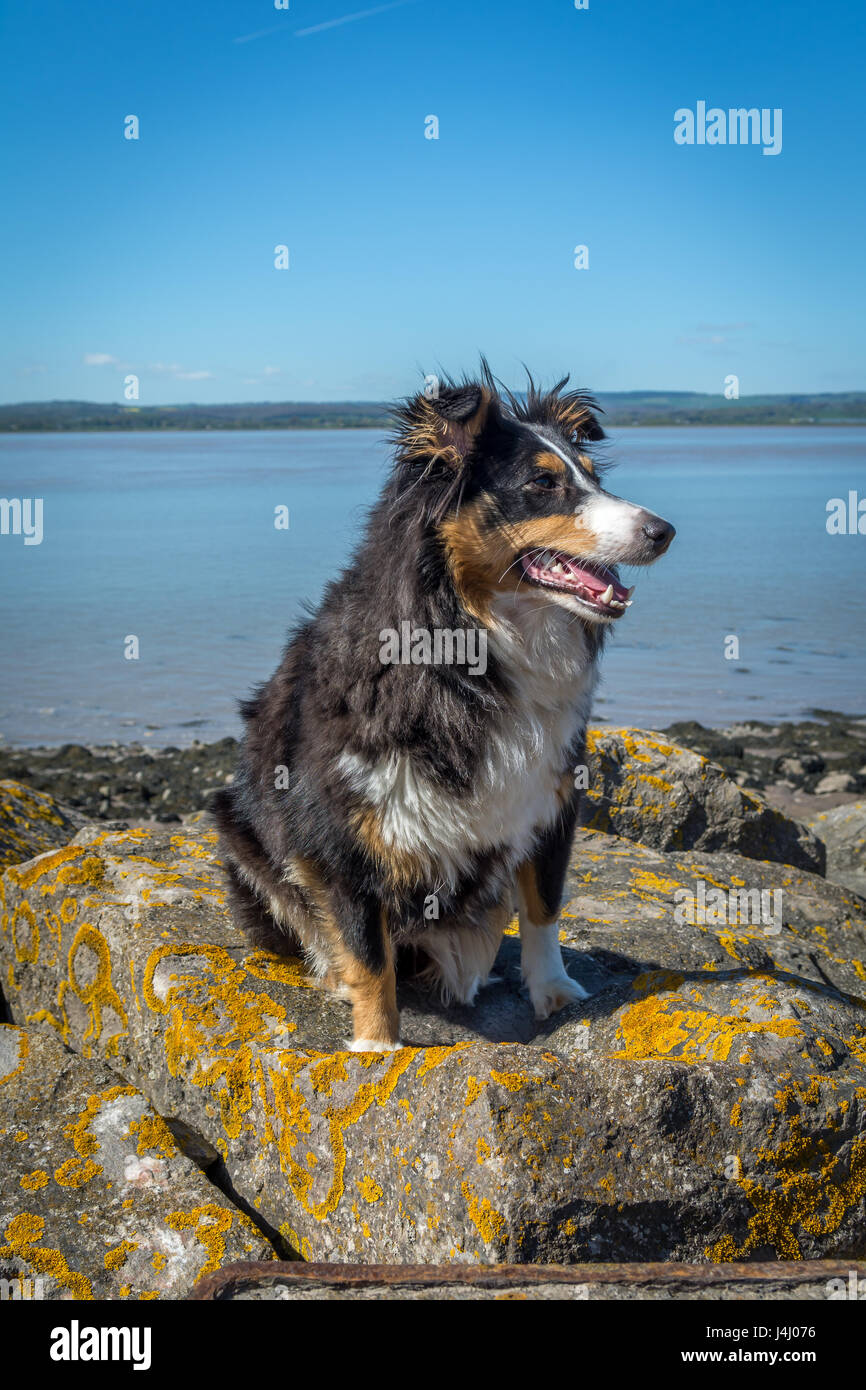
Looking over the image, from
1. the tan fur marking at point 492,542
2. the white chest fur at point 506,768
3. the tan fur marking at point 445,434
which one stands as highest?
the tan fur marking at point 445,434

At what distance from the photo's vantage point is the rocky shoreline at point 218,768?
33.3 ft

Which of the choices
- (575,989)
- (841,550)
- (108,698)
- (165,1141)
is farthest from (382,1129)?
(841,550)

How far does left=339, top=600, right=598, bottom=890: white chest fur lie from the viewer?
384 centimetres

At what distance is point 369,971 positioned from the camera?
397 centimetres

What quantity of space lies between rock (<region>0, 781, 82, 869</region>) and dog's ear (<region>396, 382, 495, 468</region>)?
367 centimetres

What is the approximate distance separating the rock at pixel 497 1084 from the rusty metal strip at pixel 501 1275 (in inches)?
7.0

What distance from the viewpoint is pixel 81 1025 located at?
4734 mm

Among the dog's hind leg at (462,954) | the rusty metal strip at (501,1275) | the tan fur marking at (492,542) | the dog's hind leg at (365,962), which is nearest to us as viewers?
the rusty metal strip at (501,1275)

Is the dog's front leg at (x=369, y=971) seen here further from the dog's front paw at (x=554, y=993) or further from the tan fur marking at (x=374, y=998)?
the dog's front paw at (x=554, y=993)

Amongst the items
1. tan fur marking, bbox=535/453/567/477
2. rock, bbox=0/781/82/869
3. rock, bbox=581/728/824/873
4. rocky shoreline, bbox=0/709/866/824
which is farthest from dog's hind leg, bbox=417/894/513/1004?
rocky shoreline, bbox=0/709/866/824

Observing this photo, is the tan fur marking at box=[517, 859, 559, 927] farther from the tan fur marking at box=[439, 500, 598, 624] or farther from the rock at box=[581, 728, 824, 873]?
the rock at box=[581, 728, 824, 873]

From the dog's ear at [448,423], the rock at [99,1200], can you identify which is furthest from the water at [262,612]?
the rock at [99,1200]

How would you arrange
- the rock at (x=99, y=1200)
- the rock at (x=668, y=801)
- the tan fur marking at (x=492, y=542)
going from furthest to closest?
1. the rock at (x=668, y=801)
2. the tan fur marking at (x=492, y=542)
3. the rock at (x=99, y=1200)

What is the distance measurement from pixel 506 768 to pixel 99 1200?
76.5 inches
